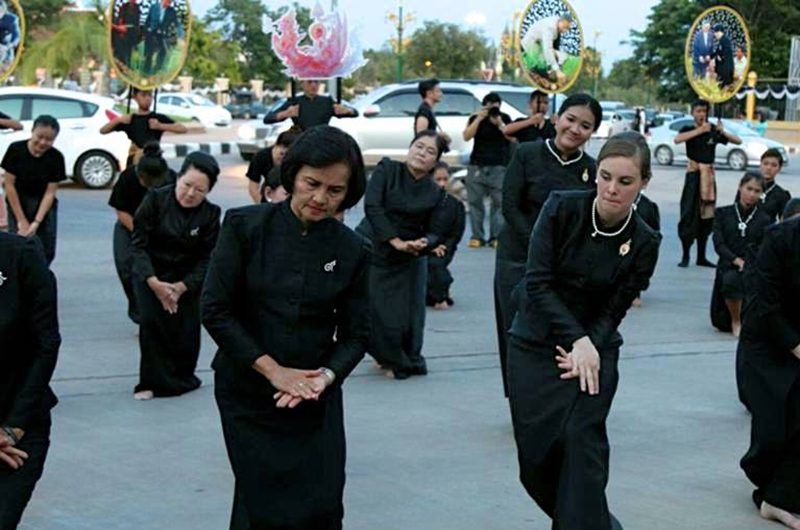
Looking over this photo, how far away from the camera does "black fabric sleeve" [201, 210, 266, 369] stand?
13.9 feet

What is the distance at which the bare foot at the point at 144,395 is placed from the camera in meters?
8.41

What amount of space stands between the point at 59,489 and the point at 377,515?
1.58 m

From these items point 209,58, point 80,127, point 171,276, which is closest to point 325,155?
point 171,276

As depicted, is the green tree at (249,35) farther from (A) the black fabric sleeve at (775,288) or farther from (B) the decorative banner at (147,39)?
(A) the black fabric sleeve at (775,288)

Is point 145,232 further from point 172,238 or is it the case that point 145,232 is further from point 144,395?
point 144,395

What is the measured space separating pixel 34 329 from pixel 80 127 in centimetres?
1798

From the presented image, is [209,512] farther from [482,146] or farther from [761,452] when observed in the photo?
[482,146]

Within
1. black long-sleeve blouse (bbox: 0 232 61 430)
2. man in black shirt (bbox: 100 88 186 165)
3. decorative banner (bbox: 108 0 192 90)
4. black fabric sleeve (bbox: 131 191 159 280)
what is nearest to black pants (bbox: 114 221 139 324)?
black fabric sleeve (bbox: 131 191 159 280)

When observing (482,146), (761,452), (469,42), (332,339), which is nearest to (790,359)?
(761,452)

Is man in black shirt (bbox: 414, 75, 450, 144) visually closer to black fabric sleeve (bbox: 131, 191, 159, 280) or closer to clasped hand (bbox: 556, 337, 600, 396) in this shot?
black fabric sleeve (bbox: 131, 191, 159, 280)

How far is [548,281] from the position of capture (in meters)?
4.95

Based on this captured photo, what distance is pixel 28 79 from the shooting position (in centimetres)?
5338

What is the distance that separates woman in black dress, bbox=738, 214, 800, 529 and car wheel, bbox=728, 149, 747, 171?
28633 millimetres

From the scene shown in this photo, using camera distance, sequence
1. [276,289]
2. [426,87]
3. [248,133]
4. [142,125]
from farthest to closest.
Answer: [248,133]
[426,87]
[142,125]
[276,289]
